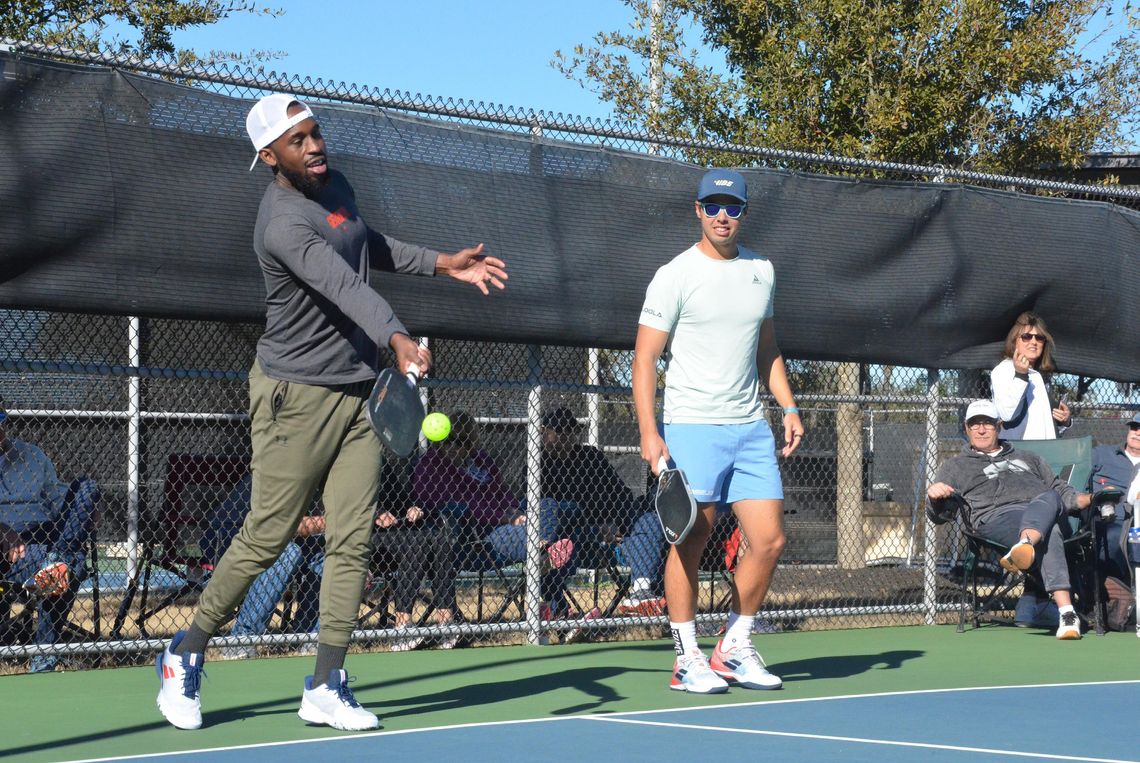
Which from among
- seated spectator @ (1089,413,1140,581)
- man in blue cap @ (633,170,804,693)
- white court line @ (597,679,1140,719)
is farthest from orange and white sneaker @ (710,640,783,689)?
seated spectator @ (1089,413,1140,581)

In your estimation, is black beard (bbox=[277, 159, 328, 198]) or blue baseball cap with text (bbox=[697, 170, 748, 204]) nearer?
black beard (bbox=[277, 159, 328, 198])

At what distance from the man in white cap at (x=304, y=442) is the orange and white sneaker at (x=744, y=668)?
68.7 inches

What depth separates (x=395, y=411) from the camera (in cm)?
488

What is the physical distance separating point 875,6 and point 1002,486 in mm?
6579

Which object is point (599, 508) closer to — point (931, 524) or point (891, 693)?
point (931, 524)

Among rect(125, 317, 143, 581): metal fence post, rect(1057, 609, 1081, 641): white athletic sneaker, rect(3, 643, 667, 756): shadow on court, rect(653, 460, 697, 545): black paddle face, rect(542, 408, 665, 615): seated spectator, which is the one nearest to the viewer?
rect(3, 643, 667, 756): shadow on court

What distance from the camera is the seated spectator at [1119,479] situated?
9.49m

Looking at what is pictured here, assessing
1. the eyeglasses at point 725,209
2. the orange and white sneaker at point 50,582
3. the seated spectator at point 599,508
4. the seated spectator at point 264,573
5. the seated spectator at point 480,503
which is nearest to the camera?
the eyeglasses at point 725,209

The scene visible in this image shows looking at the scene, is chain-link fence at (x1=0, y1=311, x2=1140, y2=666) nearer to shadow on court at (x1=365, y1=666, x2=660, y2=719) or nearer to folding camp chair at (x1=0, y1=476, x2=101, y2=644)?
folding camp chair at (x1=0, y1=476, x2=101, y2=644)

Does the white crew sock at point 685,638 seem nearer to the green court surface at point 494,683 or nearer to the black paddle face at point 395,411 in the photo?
the green court surface at point 494,683

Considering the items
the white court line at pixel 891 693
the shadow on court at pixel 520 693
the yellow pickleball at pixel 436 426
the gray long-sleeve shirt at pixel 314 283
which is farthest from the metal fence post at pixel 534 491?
the yellow pickleball at pixel 436 426

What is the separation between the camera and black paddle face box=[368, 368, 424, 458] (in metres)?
4.85

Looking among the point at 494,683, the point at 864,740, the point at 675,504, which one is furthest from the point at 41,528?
the point at 864,740

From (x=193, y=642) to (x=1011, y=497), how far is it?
551cm
